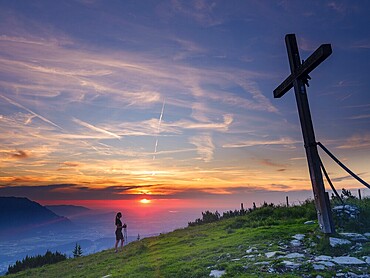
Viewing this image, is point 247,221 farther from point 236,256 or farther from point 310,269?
point 310,269

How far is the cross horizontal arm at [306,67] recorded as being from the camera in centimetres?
1041

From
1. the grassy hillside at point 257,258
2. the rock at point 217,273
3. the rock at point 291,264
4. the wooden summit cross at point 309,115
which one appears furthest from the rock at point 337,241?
the rock at point 217,273

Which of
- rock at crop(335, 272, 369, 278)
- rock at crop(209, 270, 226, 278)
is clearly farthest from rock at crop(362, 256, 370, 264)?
rock at crop(209, 270, 226, 278)

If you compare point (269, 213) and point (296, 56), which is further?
point (269, 213)

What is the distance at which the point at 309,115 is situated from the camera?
12469mm

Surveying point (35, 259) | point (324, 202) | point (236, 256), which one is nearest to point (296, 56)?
point (324, 202)

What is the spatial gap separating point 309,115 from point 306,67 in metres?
1.87

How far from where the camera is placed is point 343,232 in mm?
11719

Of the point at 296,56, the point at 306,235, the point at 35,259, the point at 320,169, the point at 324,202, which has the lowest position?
the point at 35,259

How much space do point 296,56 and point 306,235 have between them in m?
7.17

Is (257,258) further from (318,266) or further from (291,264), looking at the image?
(318,266)

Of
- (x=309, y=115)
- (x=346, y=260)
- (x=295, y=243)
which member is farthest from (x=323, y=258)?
(x=309, y=115)

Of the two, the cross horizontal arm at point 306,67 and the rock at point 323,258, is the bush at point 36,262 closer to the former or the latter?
the cross horizontal arm at point 306,67

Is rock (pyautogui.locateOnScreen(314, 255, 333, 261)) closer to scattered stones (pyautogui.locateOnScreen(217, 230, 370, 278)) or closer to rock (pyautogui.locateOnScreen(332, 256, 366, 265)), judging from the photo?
scattered stones (pyautogui.locateOnScreen(217, 230, 370, 278))
